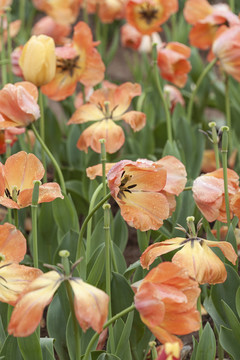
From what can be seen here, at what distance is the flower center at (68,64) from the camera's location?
1795 mm

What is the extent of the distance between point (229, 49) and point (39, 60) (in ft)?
1.61

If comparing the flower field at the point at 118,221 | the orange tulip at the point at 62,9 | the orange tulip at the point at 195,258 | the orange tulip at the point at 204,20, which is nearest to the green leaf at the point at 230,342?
the flower field at the point at 118,221

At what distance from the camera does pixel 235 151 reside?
82.4 inches

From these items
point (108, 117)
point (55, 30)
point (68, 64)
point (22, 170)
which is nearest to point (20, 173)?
point (22, 170)

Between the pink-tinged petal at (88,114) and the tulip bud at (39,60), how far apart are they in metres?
0.17

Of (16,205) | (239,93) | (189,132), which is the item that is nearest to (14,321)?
(16,205)

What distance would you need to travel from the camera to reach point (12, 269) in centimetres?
104

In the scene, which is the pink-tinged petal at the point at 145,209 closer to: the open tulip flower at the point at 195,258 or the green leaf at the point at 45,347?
the open tulip flower at the point at 195,258

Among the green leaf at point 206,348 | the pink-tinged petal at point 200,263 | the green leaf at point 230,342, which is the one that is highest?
the pink-tinged petal at point 200,263

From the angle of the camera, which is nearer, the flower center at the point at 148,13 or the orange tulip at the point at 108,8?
the flower center at the point at 148,13

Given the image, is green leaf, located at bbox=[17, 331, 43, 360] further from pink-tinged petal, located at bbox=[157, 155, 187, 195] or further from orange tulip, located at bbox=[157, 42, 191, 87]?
orange tulip, located at bbox=[157, 42, 191, 87]

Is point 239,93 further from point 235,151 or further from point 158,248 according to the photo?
point 158,248

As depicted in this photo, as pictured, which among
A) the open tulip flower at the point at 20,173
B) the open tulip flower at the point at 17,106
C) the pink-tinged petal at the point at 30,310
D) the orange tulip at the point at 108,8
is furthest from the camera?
the orange tulip at the point at 108,8

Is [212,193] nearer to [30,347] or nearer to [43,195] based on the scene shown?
[43,195]
